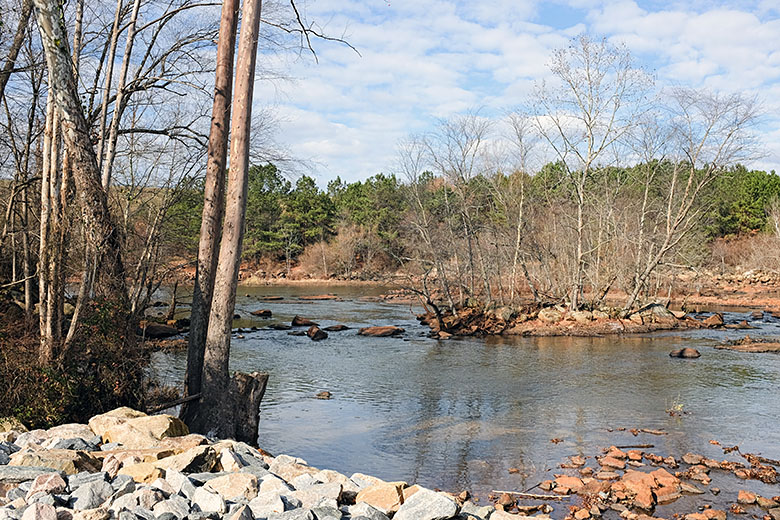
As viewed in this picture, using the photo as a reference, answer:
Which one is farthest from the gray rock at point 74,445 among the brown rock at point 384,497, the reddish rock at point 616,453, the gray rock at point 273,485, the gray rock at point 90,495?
the reddish rock at point 616,453

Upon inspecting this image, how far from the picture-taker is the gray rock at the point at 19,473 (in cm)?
477

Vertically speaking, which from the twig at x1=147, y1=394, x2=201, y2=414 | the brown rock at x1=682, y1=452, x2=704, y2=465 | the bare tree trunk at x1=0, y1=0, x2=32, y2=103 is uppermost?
the bare tree trunk at x1=0, y1=0, x2=32, y2=103

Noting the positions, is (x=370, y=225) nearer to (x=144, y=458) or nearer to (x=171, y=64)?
(x=171, y=64)

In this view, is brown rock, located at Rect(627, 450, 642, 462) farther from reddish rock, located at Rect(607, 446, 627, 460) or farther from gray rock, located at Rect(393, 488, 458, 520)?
gray rock, located at Rect(393, 488, 458, 520)

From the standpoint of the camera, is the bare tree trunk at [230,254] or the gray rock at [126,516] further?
the bare tree trunk at [230,254]

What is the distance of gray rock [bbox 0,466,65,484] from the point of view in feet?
15.7

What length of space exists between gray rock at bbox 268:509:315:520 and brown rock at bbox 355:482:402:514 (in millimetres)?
660

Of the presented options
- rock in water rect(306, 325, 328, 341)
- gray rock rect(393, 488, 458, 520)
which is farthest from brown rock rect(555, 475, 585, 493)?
rock in water rect(306, 325, 328, 341)

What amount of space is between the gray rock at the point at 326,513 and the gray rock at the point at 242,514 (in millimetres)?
429

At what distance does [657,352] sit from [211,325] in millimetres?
14167

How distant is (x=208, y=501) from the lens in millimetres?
4520

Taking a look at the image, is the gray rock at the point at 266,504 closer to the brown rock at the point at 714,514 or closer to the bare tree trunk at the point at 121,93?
the brown rock at the point at 714,514

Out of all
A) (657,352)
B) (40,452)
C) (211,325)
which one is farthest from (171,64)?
(657,352)

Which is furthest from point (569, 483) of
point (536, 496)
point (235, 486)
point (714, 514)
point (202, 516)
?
point (202, 516)
